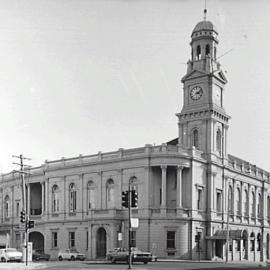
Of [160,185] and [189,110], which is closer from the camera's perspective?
[160,185]

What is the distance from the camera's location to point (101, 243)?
59.0 m

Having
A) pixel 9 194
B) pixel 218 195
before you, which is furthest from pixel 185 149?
pixel 9 194

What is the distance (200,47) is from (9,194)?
105 ft

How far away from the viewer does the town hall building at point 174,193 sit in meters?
57.4

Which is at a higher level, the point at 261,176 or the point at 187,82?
the point at 187,82

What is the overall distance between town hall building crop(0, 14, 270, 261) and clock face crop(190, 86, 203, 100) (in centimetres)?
11

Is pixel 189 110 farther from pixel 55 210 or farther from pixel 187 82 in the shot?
pixel 55 210

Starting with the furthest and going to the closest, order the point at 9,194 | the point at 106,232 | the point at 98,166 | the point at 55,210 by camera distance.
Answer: the point at 9,194 → the point at 55,210 → the point at 98,166 → the point at 106,232

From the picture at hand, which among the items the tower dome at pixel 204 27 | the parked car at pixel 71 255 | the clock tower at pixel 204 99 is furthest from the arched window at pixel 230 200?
the parked car at pixel 71 255

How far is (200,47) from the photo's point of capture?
6397cm

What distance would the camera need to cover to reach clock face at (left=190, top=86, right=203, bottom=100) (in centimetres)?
6256

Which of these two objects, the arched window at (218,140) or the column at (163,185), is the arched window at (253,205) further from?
the column at (163,185)

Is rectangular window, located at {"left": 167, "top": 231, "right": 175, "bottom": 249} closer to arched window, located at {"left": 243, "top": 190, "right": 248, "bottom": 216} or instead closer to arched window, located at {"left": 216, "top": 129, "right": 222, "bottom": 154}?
arched window, located at {"left": 216, "top": 129, "right": 222, "bottom": 154}

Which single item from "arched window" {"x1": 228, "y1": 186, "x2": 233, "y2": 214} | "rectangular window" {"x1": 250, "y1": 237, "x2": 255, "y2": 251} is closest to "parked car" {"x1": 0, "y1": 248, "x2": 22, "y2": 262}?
"arched window" {"x1": 228, "y1": 186, "x2": 233, "y2": 214}
